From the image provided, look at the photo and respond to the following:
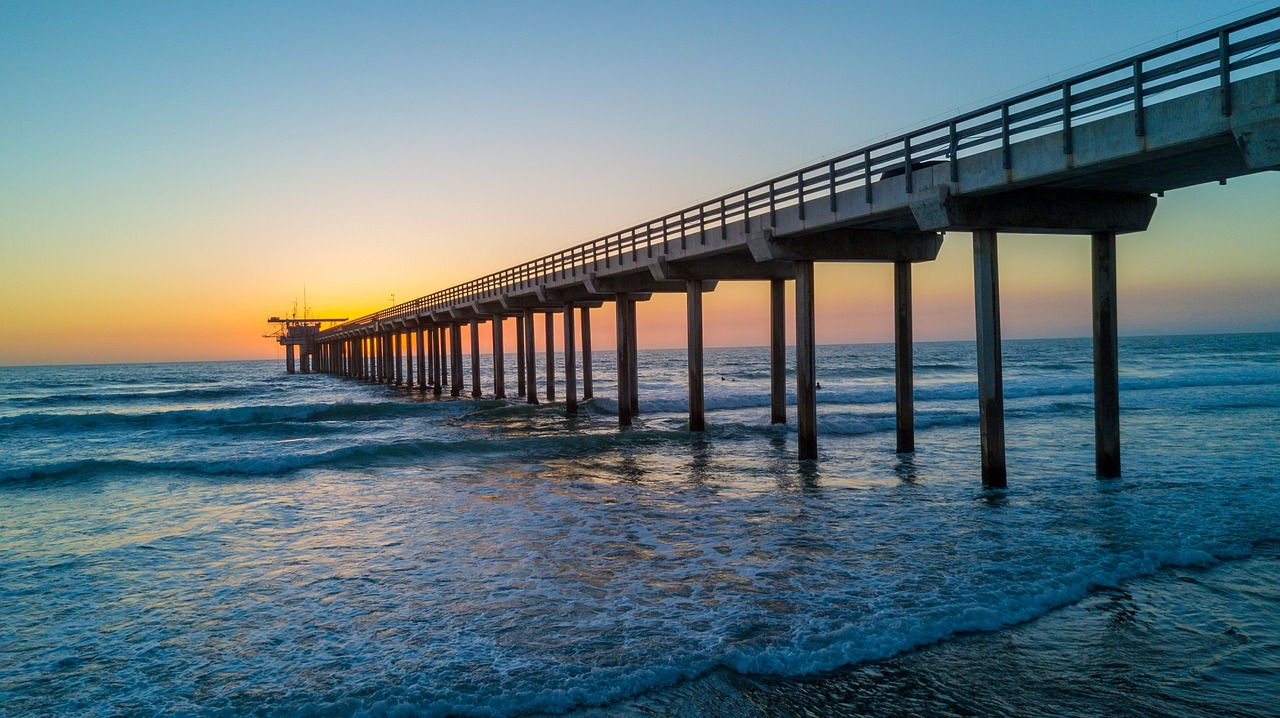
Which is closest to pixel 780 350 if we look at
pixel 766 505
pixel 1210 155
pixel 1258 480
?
pixel 766 505

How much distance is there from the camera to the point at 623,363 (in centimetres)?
2575

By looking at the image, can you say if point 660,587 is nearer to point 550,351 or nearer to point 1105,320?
point 1105,320

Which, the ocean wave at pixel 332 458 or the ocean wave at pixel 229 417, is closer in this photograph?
the ocean wave at pixel 332 458

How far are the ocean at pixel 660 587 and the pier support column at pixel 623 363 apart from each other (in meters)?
7.21

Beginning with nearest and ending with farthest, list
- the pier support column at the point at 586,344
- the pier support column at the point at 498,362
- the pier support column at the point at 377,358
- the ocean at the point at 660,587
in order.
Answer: the ocean at the point at 660,587, the pier support column at the point at 586,344, the pier support column at the point at 498,362, the pier support column at the point at 377,358

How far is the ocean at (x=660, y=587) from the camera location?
18.9 feet

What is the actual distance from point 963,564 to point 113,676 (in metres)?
8.49

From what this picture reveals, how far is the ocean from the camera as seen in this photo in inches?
226

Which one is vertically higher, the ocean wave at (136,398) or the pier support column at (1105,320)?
the pier support column at (1105,320)

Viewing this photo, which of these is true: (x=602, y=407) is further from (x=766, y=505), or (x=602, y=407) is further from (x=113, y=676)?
(x=113, y=676)

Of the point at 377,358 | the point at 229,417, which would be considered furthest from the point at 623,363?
the point at 377,358

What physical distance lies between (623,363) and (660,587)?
17752 millimetres

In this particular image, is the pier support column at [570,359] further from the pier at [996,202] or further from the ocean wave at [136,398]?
the ocean wave at [136,398]

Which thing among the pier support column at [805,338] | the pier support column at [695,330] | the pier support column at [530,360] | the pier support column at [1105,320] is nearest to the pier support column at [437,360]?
the pier support column at [530,360]
